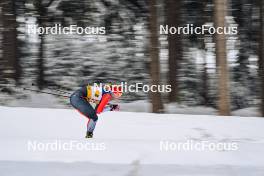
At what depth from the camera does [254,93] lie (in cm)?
1839

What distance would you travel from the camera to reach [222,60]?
36.3 ft

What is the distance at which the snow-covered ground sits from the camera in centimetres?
672

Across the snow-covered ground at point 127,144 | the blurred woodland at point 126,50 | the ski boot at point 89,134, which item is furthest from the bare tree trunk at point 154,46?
the blurred woodland at point 126,50

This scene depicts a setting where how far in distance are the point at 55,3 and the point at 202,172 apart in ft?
43.9

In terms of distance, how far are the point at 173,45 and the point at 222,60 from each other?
179 inches

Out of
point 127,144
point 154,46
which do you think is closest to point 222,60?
point 154,46

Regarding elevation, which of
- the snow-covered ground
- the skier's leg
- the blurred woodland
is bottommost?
the snow-covered ground

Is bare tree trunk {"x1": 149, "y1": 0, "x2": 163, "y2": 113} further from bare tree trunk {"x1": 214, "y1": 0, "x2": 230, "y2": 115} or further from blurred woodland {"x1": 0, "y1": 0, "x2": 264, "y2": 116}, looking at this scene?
blurred woodland {"x1": 0, "y1": 0, "x2": 264, "y2": 116}

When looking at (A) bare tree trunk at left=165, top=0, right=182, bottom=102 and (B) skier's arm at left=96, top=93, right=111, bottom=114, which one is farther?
(A) bare tree trunk at left=165, top=0, right=182, bottom=102

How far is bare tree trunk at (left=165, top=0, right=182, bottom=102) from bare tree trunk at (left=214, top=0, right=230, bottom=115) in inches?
160

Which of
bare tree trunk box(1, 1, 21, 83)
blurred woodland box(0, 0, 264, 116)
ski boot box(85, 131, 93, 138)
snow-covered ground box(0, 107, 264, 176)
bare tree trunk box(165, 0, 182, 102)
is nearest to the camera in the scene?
snow-covered ground box(0, 107, 264, 176)

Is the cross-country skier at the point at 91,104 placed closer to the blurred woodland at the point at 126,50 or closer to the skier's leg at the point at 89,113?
the skier's leg at the point at 89,113

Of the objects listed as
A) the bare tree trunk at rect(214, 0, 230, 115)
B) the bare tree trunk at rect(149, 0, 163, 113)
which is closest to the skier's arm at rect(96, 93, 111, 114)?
the bare tree trunk at rect(149, 0, 163, 113)

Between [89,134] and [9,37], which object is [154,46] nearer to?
[89,134]
